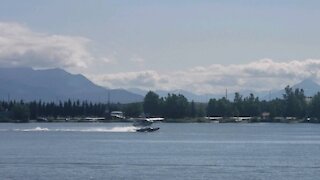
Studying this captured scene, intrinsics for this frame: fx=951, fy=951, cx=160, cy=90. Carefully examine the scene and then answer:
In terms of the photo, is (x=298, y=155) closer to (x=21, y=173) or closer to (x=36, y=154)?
(x=36, y=154)

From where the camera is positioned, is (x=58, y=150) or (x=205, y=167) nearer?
(x=205, y=167)

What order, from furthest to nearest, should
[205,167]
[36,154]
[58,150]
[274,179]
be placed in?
[58,150]
[36,154]
[205,167]
[274,179]

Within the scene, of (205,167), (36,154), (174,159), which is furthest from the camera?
(36,154)

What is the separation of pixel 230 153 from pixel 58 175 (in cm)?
3726

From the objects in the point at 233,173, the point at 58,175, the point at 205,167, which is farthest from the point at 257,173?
the point at 58,175

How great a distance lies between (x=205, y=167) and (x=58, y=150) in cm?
3458

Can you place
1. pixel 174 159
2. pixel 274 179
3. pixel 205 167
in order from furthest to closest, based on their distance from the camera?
pixel 174 159
pixel 205 167
pixel 274 179

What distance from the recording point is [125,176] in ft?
255

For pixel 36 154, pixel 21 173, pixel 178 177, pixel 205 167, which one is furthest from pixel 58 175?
pixel 36 154

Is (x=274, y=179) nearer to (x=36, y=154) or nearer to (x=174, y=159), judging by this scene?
(x=174, y=159)

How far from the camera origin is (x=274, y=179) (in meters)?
75.9

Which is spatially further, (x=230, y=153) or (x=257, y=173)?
(x=230, y=153)

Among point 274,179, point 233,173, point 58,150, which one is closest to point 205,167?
point 233,173

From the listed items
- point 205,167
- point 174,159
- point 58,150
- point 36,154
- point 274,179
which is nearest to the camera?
point 274,179
